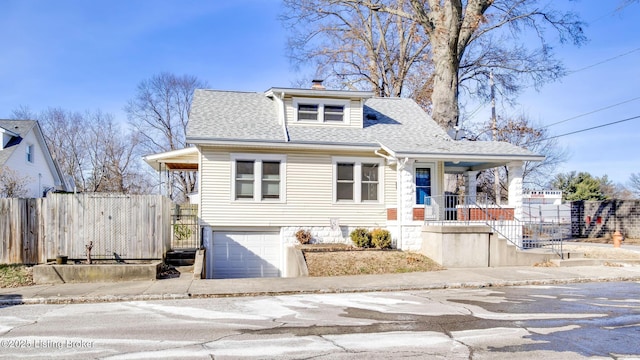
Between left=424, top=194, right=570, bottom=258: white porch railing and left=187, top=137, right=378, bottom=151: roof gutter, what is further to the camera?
left=424, top=194, right=570, bottom=258: white porch railing

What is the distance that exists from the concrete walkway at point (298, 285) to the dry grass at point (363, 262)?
618mm

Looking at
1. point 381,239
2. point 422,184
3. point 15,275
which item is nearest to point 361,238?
point 381,239

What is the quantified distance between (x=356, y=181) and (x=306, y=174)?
1852mm

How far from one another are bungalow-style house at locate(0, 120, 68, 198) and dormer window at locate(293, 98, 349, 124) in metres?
14.1

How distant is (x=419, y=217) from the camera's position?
17.9m

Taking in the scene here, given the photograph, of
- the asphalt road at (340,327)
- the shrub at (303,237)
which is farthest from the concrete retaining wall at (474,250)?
Result: the asphalt road at (340,327)

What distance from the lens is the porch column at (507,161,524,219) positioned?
1823 cm

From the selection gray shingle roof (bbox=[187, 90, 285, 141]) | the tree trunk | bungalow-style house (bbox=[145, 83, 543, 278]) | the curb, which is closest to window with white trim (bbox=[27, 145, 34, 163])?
gray shingle roof (bbox=[187, 90, 285, 141])

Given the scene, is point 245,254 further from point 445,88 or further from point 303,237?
point 445,88

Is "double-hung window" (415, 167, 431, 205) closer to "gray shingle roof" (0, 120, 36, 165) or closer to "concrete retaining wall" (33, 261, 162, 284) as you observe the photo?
"concrete retaining wall" (33, 261, 162, 284)

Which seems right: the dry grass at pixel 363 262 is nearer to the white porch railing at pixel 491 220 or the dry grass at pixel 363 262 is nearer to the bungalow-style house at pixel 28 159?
the white porch railing at pixel 491 220

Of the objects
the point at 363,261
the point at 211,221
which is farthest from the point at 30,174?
the point at 363,261

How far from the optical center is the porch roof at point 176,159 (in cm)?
1891

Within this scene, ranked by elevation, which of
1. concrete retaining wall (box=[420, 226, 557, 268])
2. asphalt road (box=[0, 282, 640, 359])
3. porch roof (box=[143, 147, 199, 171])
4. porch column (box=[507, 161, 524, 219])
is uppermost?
porch roof (box=[143, 147, 199, 171])
